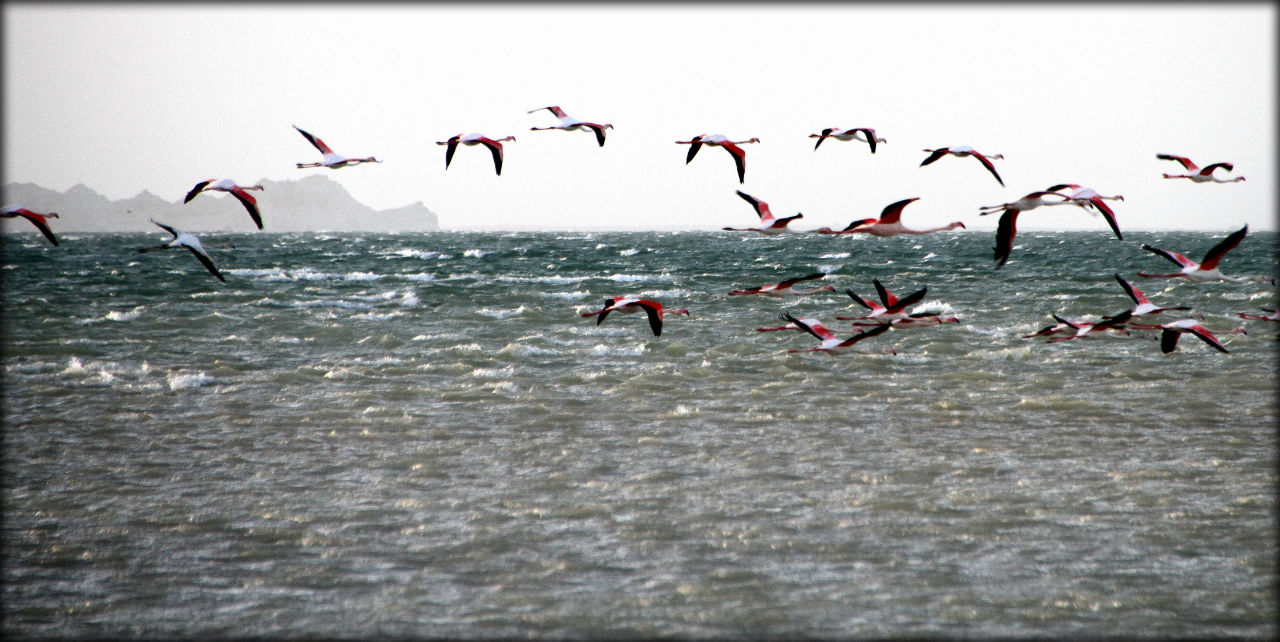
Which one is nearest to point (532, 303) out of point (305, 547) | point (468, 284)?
point (468, 284)

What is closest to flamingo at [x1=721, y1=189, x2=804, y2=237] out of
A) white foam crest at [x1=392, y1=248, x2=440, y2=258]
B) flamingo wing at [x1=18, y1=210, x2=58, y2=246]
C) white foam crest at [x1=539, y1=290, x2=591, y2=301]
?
flamingo wing at [x1=18, y1=210, x2=58, y2=246]

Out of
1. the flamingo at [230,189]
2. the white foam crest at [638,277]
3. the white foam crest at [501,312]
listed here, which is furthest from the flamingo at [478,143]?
the white foam crest at [638,277]

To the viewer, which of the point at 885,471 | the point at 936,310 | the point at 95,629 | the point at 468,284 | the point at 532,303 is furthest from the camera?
the point at 468,284

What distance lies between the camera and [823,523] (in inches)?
278

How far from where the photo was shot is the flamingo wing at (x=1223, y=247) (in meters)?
7.42

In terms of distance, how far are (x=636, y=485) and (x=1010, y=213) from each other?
4080 mm

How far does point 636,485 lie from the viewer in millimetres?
8031

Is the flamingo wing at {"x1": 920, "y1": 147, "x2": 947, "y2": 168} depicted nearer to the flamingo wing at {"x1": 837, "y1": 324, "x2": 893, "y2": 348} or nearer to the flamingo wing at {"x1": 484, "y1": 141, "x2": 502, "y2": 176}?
the flamingo wing at {"x1": 837, "y1": 324, "x2": 893, "y2": 348}

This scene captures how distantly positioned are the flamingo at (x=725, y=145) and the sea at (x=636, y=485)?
297cm

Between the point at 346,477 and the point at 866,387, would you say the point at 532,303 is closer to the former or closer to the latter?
the point at 866,387

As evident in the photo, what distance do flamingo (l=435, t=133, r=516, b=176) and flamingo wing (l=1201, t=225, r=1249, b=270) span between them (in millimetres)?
7070

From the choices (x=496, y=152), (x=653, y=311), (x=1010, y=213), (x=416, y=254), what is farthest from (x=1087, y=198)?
(x=416, y=254)

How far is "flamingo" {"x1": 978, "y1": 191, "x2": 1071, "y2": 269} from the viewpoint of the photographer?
24.6 feet

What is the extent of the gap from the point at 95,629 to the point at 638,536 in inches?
142
